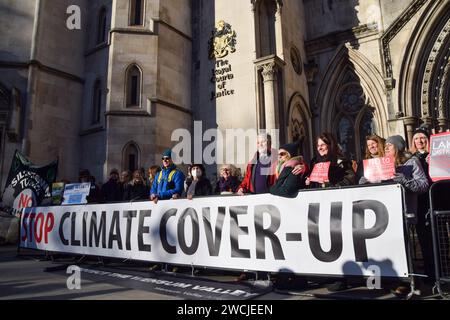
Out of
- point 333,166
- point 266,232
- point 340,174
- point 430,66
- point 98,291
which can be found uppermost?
point 430,66

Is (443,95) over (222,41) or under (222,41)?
under

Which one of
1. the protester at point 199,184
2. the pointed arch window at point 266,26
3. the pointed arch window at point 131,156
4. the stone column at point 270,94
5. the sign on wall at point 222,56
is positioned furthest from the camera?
the sign on wall at point 222,56

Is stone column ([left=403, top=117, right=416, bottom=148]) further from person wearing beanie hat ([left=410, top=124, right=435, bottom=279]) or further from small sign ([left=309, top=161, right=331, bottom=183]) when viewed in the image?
small sign ([left=309, top=161, right=331, bottom=183])

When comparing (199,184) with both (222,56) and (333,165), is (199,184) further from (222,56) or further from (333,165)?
(222,56)

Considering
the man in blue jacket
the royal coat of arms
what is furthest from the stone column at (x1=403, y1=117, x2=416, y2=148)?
the man in blue jacket

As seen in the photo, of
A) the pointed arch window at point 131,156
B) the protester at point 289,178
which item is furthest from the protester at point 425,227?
the pointed arch window at point 131,156

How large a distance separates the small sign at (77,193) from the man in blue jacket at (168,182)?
187 cm

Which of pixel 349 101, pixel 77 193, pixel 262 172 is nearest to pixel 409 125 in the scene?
pixel 349 101

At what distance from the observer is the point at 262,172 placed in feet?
14.7

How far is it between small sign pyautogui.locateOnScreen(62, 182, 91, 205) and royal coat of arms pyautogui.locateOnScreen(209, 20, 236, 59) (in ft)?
23.4

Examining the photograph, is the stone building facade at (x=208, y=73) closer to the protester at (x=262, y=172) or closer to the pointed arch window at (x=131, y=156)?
the pointed arch window at (x=131, y=156)

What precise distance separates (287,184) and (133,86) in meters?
9.31

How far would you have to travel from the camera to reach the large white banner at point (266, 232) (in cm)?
317

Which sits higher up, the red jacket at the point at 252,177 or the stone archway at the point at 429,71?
the stone archway at the point at 429,71
